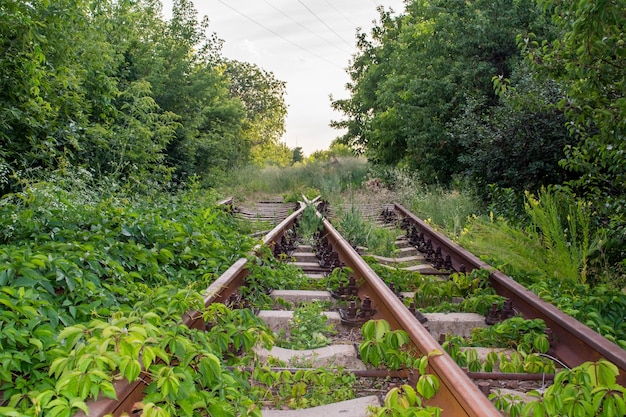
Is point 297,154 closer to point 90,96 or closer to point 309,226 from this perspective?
point 90,96

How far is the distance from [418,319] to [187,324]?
1621 mm

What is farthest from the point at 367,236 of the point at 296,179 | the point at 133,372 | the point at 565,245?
the point at 296,179

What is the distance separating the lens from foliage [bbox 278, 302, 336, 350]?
3359 millimetres

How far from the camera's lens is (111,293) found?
134 inches

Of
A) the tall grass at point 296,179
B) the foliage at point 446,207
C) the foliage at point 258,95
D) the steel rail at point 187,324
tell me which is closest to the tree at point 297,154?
the foliage at point 258,95

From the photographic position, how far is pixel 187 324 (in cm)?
297

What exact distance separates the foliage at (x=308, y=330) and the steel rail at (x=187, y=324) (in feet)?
1.74

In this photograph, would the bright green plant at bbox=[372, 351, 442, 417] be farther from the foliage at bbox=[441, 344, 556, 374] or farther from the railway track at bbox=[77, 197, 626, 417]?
the foliage at bbox=[441, 344, 556, 374]

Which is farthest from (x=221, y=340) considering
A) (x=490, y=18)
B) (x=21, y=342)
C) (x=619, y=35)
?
(x=490, y=18)

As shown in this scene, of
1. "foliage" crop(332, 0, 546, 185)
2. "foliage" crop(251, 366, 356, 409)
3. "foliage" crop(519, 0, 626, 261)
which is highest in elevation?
"foliage" crop(332, 0, 546, 185)

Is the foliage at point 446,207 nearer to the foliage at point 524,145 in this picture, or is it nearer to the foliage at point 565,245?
the foliage at point 524,145

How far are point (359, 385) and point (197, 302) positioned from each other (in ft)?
3.46

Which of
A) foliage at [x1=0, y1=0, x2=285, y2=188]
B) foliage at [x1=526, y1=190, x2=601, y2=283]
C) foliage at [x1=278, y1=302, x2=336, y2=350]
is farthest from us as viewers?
foliage at [x1=0, y1=0, x2=285, y2=188]

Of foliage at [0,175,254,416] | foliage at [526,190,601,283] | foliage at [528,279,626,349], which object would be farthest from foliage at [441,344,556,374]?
foliage at [526,190,601,283]
